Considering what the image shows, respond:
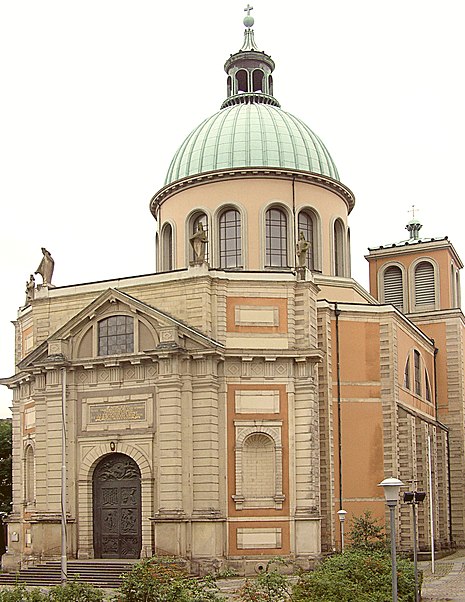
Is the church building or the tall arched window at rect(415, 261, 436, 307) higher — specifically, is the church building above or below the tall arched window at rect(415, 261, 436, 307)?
below

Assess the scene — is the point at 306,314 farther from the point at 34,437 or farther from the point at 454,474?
the point at 454,474

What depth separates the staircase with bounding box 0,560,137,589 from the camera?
129 ft

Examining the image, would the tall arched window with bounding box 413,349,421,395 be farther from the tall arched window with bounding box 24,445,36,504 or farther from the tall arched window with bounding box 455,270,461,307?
the tall arched window with bounding box 24,445,36,504

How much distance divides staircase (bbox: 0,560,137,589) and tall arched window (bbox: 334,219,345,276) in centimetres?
1848

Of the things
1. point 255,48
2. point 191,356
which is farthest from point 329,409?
point 255,48

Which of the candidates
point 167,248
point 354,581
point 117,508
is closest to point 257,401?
point 117,508

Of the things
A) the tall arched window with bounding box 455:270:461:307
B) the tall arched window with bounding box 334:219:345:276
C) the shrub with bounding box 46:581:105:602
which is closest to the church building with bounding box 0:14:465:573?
the tall arched window with bounding box 334:219:345:276

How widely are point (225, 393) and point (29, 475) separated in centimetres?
1117

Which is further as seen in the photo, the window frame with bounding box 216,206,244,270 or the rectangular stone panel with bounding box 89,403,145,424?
the window frame with bounding box 216,206,244,270

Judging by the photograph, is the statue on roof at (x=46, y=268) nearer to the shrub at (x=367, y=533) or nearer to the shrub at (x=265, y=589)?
the shrub at (x=367, y=533)

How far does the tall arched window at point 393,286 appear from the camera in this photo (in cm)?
5959

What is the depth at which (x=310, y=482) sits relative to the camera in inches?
1623

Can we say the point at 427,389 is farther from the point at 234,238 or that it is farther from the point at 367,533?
the point at 367,533

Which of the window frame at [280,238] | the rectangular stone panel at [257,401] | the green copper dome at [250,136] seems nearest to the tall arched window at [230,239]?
the window frame at [280,238]
